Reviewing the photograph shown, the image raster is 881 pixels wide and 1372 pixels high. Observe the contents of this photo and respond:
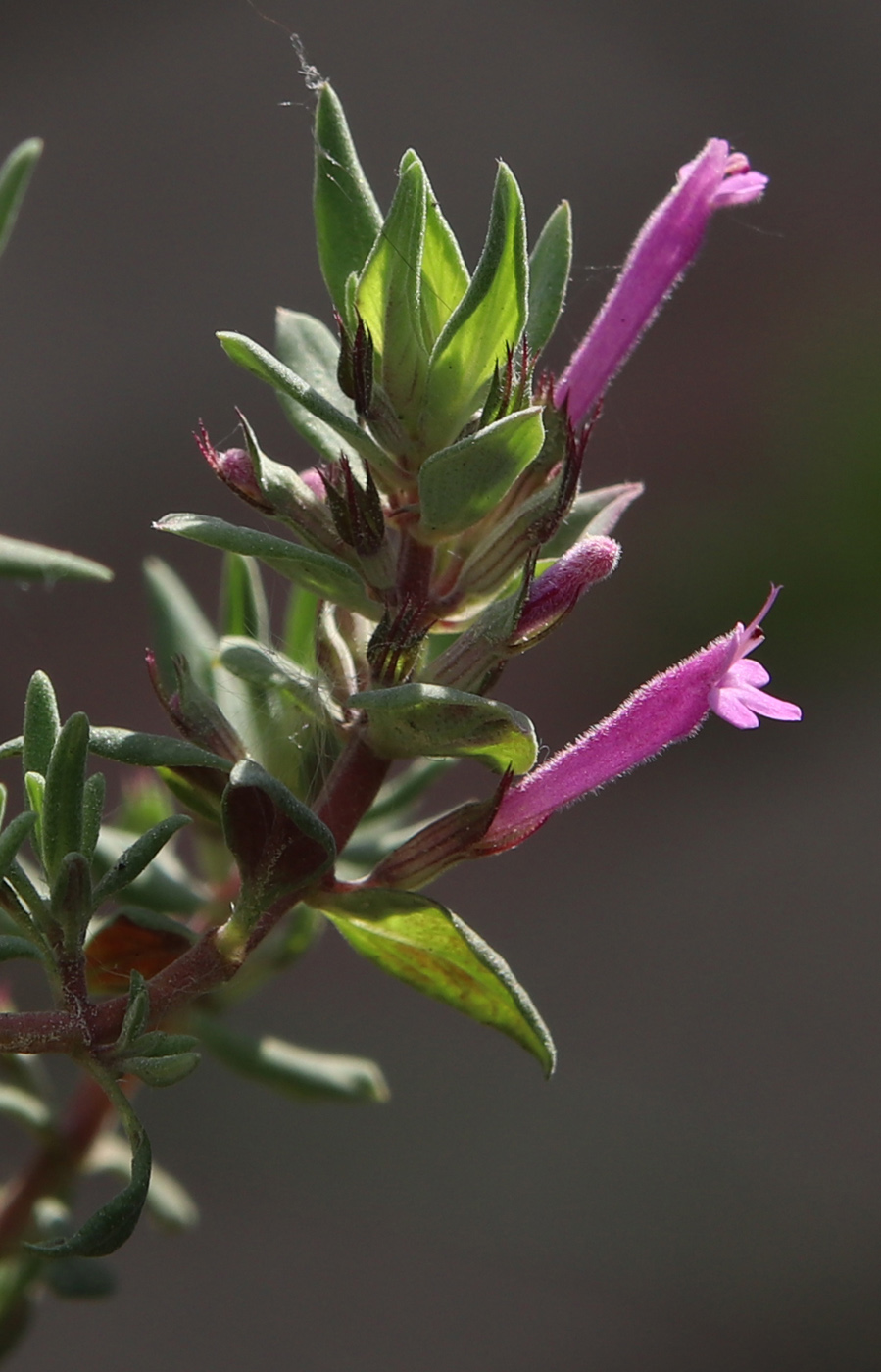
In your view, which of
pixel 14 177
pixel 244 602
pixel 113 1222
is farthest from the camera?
pixel 244 602

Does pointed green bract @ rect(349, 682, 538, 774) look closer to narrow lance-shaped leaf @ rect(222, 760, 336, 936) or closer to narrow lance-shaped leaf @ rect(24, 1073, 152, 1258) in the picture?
narrow lance-shaped leaf @ rect(222, 760, 336, 936)

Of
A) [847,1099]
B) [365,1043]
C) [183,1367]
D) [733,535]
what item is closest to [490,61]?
[733,535]

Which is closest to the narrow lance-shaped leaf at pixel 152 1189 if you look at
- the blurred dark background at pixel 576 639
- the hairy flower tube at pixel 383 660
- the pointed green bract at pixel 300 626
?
the hairy flower tube at pixel 383 660

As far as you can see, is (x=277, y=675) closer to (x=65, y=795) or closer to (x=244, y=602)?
(x=65, y=795)

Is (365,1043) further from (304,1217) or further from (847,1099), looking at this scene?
(847,1099)

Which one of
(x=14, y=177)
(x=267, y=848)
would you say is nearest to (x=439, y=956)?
(x=267, y=848)

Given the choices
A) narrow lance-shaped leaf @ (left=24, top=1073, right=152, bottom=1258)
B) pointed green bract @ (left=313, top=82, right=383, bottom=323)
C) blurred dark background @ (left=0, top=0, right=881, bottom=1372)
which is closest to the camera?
narrow lance-shaped leaf @ (left=24, top=1073, right=152, bottom=1258)

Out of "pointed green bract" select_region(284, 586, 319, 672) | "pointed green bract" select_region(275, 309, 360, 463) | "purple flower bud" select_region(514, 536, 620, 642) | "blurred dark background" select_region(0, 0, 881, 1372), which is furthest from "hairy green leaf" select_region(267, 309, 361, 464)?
"blurred dark background" select_region(0, 0, 881, 1372)
